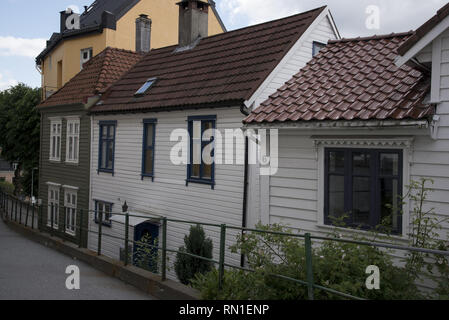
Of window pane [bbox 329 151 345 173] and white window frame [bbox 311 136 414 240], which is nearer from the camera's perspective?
white window frame [bbox 311 136 414 240]

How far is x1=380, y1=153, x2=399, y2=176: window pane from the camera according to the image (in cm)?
823

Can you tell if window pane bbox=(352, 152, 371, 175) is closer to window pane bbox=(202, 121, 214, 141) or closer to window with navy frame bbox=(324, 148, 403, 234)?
window with navy frame bbox=(324, 148, 403, 234)

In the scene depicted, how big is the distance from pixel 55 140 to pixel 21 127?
12.2 m

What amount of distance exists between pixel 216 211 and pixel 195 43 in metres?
6.77

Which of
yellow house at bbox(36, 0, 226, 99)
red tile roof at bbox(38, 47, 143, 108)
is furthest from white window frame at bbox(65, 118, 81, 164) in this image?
yellow house at bbox(36, 0, 226, 99)

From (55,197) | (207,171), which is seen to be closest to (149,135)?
(207,171)

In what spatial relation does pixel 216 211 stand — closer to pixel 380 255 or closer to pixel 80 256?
pixel 80 256

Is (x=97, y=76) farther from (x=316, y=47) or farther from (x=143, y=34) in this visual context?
(x=316, y=47)

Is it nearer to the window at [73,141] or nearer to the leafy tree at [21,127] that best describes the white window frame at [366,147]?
the window at [73,141]

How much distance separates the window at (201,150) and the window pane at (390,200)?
4996 millimetres

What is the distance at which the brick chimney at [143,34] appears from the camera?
75.5ft

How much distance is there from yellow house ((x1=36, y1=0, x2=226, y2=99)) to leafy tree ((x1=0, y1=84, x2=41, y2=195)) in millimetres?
3468

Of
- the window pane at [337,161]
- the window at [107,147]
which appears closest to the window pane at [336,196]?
the window pane at [337,161]

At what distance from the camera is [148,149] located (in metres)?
15.1
